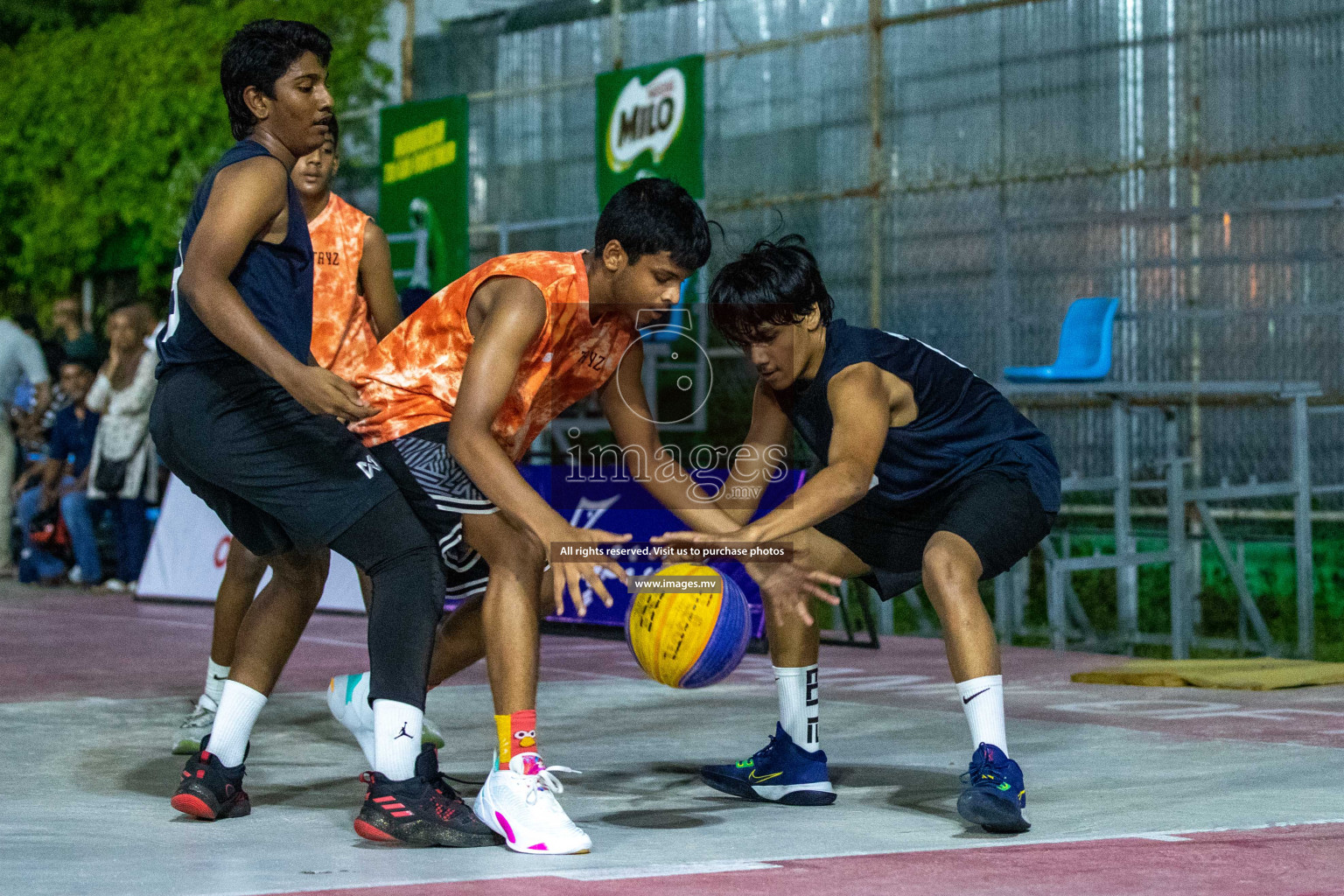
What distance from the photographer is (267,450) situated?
4469 mm

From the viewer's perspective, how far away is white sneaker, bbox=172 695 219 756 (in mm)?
5816

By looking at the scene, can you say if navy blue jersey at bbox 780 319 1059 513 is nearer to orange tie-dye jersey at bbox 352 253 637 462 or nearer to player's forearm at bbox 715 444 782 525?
player's forearm at bbox 715 444 782 525

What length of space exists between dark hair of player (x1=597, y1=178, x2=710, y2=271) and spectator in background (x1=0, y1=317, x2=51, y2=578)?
10013 mm

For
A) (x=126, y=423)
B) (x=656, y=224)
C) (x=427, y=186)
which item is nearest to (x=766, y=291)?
(x=656, y=224)

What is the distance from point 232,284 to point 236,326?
24cm

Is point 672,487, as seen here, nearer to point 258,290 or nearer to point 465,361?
point 465,361

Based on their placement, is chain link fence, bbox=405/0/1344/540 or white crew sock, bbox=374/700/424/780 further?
chain link fence, bbox=405/0/1344/540

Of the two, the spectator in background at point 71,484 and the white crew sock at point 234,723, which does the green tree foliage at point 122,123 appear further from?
the white crew sock at point 234,723

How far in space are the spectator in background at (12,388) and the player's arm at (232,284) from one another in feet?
31.5

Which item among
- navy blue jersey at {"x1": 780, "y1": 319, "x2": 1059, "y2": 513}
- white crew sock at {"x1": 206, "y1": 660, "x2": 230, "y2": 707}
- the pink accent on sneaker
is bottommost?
the pink accent on sneaker

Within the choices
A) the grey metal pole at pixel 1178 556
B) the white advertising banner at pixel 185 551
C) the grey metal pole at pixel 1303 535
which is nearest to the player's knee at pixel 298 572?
the white advertising banner at pixel 185 551

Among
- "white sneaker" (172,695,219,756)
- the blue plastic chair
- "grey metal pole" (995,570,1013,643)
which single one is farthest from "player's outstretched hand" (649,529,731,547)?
the blue plastic chair

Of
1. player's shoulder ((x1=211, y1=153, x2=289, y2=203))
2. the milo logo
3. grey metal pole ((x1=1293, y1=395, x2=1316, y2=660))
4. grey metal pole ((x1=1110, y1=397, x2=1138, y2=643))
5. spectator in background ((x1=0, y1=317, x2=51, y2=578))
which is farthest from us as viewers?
the milo logo

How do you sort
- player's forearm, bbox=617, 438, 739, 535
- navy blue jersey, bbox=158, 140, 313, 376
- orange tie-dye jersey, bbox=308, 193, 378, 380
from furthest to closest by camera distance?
orange tie-dye jersey, bbox=308, 193, 378, 380 < player's forearm, bbox=617, 438, 739, 535 < navy blue jersey, bbox=158, 140, 313, 376
